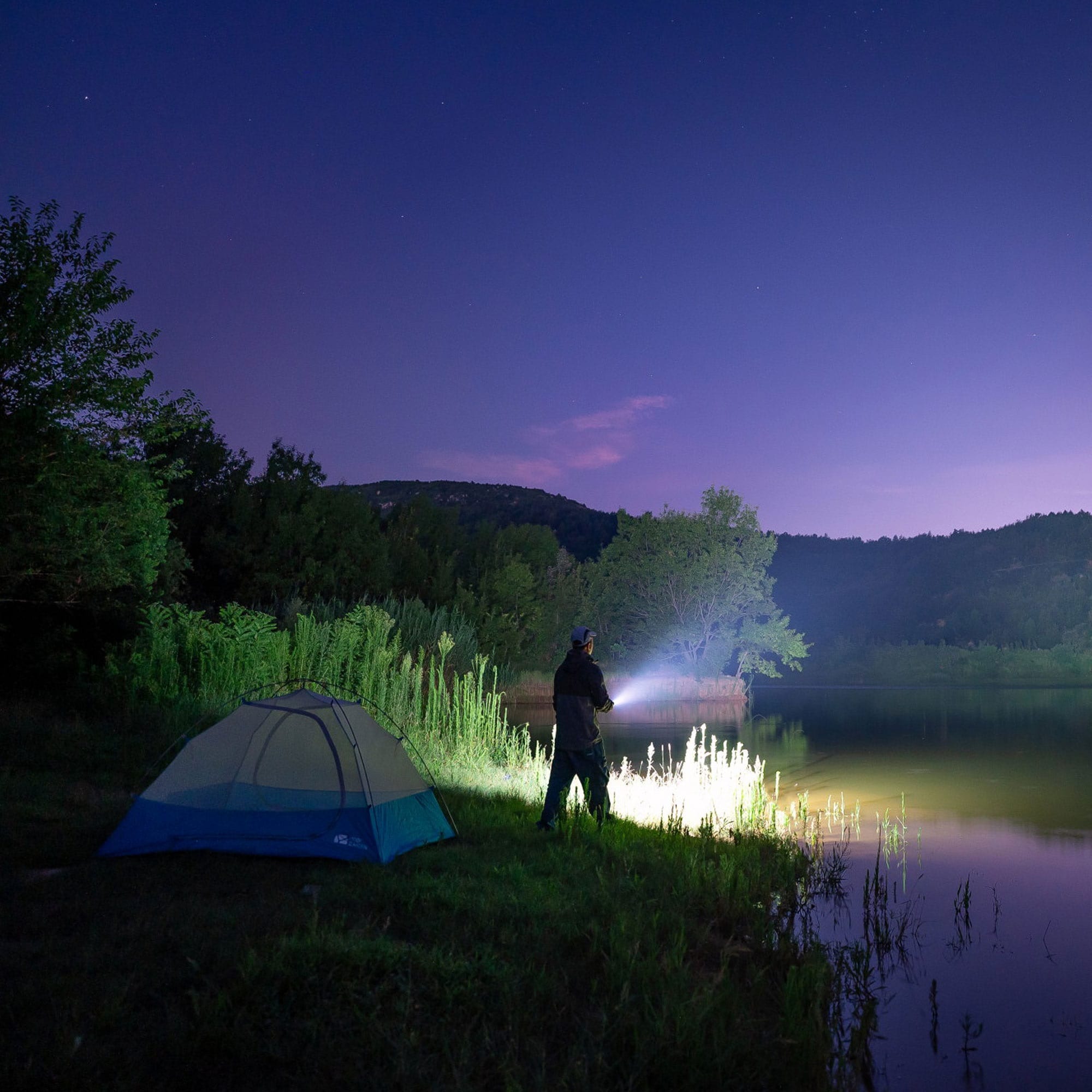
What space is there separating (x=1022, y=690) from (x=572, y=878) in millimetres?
45542

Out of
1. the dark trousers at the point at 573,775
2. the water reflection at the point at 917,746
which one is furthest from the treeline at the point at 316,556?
the dark trousers at the point at 573,775

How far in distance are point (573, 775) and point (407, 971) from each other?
13.3 feet

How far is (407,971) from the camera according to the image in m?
4.74

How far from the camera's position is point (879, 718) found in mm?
30078

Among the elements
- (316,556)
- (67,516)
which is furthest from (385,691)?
(316,556)

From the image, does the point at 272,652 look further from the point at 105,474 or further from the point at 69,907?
the point at 69,907

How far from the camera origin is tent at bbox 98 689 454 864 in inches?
284

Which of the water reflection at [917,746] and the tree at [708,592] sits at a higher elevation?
the tree at [708,592]

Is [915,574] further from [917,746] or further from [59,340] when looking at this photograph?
[59,340]

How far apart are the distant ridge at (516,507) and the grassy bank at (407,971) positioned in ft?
248

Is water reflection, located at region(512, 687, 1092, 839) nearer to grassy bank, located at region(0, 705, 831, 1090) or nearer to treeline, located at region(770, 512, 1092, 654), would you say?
grassy bank, located at region(0, 705, 831, 1090)

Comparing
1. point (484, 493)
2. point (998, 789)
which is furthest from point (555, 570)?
point (484, 493)

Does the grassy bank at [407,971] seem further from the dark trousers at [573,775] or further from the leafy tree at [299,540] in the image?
the leafy tree at [299,540]

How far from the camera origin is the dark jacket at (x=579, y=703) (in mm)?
8414
